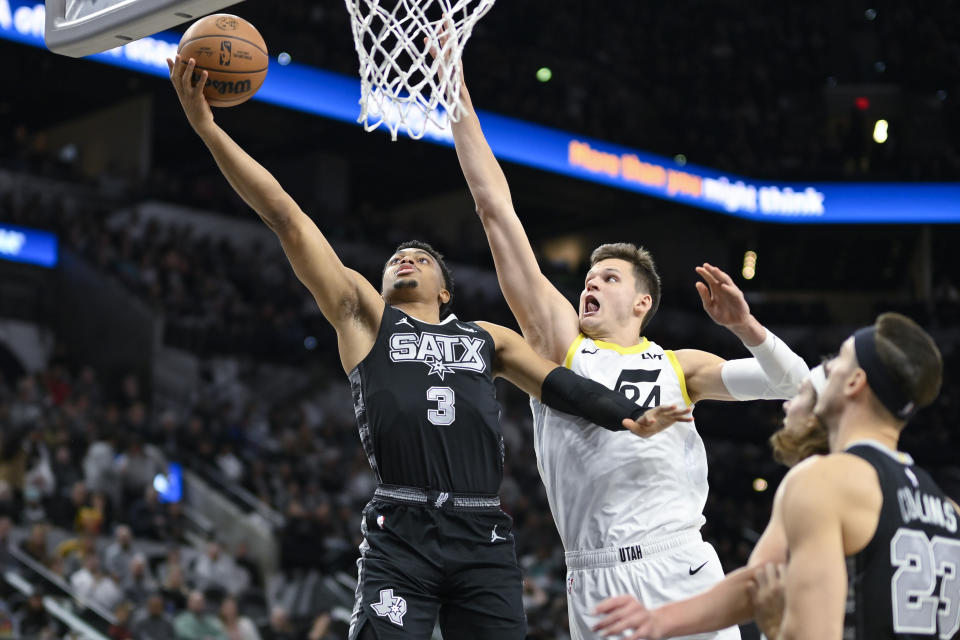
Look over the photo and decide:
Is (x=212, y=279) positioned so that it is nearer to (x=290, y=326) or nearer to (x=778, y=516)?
(x=290, y=326)

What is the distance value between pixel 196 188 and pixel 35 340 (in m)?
4.35

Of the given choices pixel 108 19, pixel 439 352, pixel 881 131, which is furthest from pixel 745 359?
pixel 881 131

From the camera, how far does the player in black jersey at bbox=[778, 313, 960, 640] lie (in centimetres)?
275

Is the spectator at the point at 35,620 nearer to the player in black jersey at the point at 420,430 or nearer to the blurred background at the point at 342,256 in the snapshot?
the blurred background at the point at 342,256

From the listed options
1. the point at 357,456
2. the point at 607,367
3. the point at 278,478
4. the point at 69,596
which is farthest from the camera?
the point at 357,456

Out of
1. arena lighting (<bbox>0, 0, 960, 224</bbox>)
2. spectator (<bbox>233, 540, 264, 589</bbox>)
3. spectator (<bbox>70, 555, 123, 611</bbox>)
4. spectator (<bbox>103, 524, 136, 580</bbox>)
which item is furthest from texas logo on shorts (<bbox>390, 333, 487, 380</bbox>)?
arena lighting (<bbox>0, 0, 960, 224</bbox>)

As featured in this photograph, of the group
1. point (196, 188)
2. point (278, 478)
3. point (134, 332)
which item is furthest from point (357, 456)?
point (196, 188)

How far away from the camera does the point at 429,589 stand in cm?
422

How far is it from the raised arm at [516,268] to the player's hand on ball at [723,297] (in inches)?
25.8

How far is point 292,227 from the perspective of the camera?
4375 mm

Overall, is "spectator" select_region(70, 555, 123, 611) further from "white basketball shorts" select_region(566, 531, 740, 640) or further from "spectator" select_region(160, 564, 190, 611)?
"white basketball shorts" select_region(566, 531, 740, 640)

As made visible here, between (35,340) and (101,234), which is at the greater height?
(101,234)

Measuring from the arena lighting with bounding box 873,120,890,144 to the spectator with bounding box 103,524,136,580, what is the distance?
21280 mm

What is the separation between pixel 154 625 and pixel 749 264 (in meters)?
21.2
